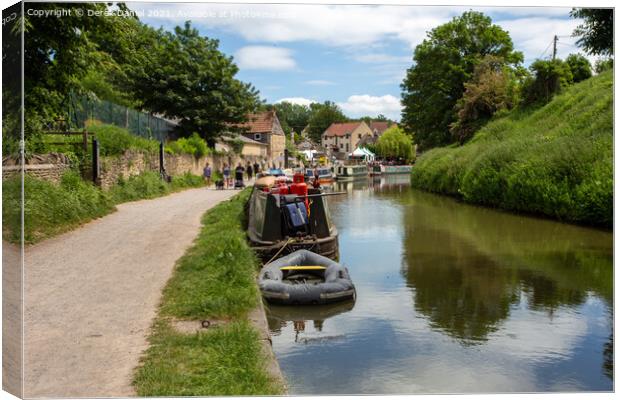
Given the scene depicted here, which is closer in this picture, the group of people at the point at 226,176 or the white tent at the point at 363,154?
the group of people at the point at 226,176

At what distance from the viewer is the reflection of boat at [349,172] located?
2368 inches

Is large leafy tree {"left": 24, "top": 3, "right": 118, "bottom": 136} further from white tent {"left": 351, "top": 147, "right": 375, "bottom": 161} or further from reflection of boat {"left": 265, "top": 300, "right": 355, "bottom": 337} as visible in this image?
white tent {"left": 351, "top": 147, "right": 375, "bottom": 161}

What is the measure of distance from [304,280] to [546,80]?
26453 mm

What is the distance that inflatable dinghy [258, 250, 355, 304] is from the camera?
10008mm

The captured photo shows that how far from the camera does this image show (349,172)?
60812mm

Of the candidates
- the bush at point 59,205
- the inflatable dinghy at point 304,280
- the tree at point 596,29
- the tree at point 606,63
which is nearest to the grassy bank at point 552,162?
the tree at point 606,63

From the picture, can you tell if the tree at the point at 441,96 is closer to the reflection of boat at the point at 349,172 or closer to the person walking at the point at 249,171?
the person walking at the point at 249,171

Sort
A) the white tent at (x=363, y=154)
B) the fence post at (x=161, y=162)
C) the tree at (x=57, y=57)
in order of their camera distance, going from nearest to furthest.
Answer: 1. the tree at (x=57, y=57)
2. the fence post at (x=161, y=162)
3. the white tent at (x=363, y=154)

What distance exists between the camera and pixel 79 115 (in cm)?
1905

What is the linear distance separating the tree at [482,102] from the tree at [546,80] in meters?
1.17

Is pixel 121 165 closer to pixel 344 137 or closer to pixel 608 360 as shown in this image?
pixel 608 360

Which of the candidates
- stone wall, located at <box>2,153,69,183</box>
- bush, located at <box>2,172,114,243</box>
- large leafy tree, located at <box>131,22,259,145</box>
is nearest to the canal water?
bush, located at <box>2,172,114,243</box>

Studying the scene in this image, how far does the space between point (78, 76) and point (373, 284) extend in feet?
20.9

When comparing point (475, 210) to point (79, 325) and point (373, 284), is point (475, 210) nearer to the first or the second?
point (373, 284)
